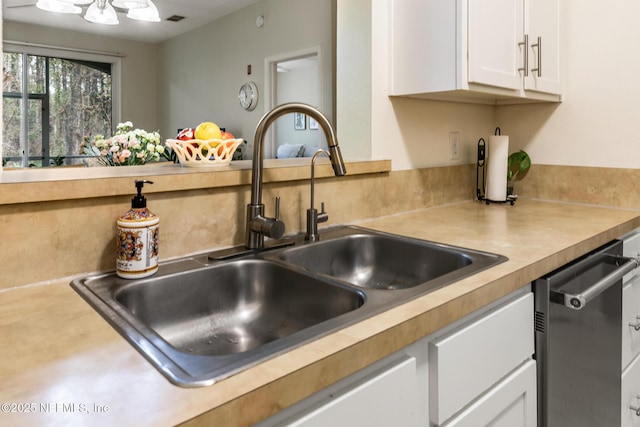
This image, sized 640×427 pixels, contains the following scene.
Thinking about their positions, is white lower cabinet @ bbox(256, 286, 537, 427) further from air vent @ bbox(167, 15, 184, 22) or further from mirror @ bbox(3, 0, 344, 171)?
air vent @ bbox(167, 15, 184, 22)

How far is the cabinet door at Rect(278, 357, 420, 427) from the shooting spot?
23.2 inches

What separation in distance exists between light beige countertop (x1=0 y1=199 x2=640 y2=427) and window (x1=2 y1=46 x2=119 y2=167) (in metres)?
5.71

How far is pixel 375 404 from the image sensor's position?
661mm

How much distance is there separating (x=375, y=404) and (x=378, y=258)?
0.68 m

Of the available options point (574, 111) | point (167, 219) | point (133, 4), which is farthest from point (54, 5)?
point (574, 111)

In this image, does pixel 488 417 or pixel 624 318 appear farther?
pixel 624 318

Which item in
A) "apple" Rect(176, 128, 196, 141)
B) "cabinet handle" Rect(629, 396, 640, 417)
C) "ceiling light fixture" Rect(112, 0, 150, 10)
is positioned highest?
"ceiling light fixture" Rect(112, 0, 150, 10)

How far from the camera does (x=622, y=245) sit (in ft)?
4.77

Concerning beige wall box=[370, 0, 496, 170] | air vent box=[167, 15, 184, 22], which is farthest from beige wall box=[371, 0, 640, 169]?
air vent box=[167, 15, 184, 22]

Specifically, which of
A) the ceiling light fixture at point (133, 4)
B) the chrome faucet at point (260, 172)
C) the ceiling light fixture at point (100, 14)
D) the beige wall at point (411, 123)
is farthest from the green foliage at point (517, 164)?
the ceiling light fixture at point (100, 14)

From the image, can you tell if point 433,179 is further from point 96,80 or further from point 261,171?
point 96,80

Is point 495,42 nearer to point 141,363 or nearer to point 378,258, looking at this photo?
point 378,258

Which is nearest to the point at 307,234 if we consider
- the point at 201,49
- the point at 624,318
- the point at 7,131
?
the point at 624,318

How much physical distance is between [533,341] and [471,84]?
0.78 m
